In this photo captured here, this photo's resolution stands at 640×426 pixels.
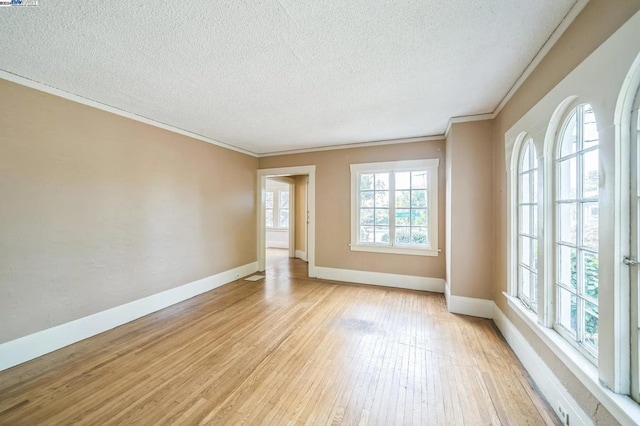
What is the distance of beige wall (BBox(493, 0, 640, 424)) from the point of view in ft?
4.10

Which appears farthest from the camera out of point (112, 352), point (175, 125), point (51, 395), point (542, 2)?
point (175, 125)

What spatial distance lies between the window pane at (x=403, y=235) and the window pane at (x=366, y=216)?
20.6 inches

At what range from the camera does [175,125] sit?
11.6ft

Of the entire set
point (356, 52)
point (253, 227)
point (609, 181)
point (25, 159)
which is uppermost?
point (356, 52)

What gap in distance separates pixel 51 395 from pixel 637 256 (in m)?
3.75

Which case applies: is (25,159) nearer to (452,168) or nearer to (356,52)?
(356,52)

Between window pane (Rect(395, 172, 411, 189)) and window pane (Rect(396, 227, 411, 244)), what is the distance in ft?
Answer: 2.49

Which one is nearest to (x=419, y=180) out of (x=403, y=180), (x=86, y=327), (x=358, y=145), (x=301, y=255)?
(x=403, y=180)

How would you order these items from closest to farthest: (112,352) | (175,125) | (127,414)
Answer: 1. (127,414)
2. (112,352)
3. (175,125)

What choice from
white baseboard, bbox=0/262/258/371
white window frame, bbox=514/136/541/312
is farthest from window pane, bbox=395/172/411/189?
white baseboard, bbox=0/262/258/371

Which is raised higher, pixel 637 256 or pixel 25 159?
pixel 25 159

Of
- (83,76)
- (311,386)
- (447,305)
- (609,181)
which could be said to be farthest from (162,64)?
(447,305)

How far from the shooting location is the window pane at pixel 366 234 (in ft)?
15.0

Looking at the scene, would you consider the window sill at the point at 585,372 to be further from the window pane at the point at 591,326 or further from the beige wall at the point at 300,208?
the beige wall at the point at 300,208
